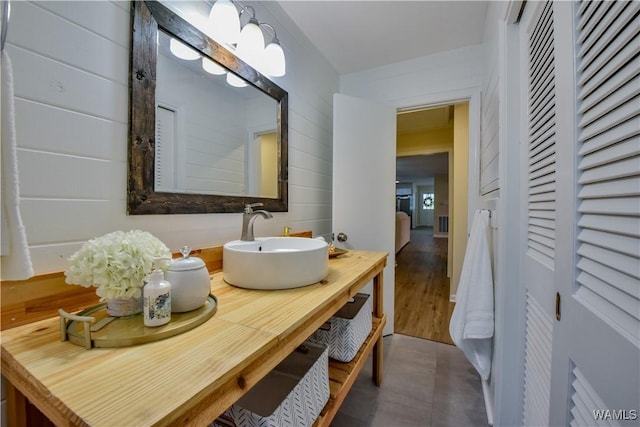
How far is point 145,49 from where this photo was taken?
0.91m

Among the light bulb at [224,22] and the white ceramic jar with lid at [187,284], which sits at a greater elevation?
the light bulb at [224,22]

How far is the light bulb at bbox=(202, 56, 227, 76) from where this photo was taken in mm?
1170

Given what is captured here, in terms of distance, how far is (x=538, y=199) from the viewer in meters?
0.90

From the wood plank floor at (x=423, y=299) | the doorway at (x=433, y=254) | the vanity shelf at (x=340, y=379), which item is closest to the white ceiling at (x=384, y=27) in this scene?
the doorway at (x=433, y=254)

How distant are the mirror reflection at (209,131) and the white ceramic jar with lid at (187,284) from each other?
403 millimetres

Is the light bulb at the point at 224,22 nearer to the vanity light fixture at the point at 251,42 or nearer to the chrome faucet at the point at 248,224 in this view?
the vanity light fixture at the point at 251,42

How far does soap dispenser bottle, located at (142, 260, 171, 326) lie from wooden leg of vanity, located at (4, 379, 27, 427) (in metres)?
0.35

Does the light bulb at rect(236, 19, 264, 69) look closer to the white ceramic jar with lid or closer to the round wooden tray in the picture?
the white ceramic jar with lid

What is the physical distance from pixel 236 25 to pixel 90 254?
114 cm

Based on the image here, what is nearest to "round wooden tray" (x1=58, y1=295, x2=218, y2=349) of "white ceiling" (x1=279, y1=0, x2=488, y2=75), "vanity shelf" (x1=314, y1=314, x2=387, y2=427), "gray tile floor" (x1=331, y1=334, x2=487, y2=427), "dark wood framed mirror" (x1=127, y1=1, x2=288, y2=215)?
"dark wood framed mirror" (x1=127, y1=1, x2=288, y2=215)

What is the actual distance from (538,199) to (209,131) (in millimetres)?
1334

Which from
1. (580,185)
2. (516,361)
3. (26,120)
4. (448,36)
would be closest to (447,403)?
(516,361)

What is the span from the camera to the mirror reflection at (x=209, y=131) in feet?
3.27

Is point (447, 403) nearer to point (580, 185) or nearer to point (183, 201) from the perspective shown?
point (580, 185)
